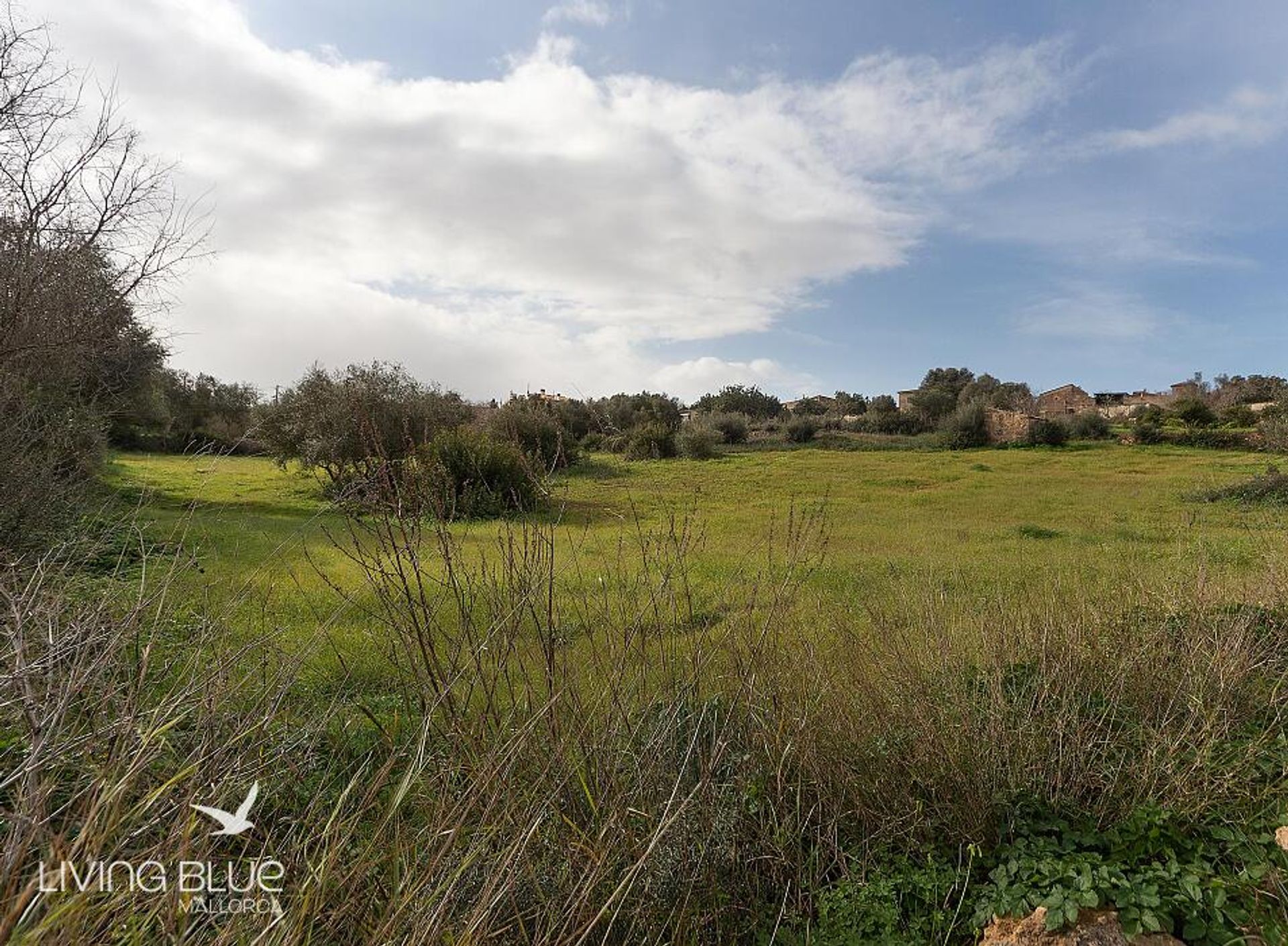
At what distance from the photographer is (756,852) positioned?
3.26 m

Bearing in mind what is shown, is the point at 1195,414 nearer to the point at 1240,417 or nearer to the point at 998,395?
the point at 1240,417

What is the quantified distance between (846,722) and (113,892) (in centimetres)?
330

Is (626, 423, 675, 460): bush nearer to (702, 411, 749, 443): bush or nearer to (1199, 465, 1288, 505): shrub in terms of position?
(702, 411, 749, 443): bush

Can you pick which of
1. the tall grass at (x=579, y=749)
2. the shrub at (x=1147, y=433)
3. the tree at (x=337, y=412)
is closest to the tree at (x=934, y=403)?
the shrub at (x=1147, y=433)

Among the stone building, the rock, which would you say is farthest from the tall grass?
the stone building

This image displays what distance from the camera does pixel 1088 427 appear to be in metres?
36.5

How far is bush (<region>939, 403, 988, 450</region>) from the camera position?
35.7m

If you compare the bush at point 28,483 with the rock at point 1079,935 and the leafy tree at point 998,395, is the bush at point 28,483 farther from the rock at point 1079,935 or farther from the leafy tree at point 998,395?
the leafy tree at point 998,395

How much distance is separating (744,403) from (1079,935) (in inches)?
2171

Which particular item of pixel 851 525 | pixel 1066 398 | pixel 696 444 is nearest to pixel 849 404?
pixel 1066 398

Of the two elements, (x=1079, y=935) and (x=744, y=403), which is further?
(x=744, y=403)

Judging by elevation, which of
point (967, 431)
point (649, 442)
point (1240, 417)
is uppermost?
point (1240, 417)

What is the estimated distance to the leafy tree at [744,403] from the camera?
5591cm

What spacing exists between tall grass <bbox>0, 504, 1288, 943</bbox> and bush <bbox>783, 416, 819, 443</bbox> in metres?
33.4
